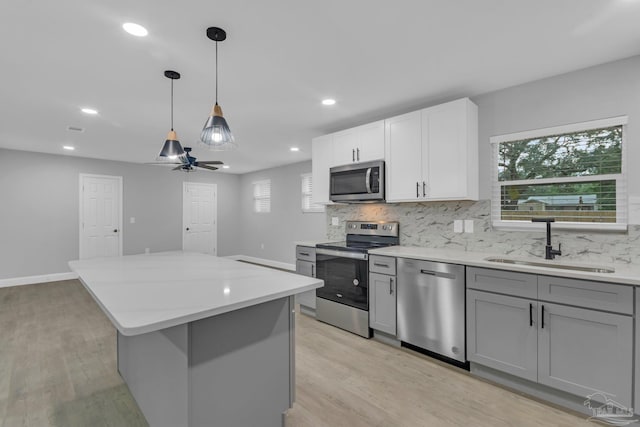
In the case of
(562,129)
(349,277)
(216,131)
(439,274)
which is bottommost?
(349,277)

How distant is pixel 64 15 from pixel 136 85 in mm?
952

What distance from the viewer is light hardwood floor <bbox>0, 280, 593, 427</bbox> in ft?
6.33

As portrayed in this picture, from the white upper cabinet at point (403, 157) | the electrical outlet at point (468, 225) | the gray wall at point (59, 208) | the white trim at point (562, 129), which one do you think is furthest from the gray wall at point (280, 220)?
the white trim at point (562, 129)

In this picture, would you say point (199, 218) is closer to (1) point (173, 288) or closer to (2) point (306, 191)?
(2) point (306, 191)

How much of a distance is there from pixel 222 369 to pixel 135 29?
6.97 ft

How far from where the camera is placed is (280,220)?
6930 mm

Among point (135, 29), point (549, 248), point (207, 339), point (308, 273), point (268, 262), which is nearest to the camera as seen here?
point (207, 339)

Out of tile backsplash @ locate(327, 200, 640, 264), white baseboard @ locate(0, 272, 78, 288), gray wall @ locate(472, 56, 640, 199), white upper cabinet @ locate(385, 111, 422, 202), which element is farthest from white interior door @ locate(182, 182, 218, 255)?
gray wall @ locate(472, 56, 640, 199)

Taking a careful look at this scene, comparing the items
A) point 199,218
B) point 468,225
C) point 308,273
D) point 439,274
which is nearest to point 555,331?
point 439,274

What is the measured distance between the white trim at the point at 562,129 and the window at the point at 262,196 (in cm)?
538

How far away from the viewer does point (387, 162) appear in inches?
129

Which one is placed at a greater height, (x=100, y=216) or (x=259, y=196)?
(x=259, y=196)

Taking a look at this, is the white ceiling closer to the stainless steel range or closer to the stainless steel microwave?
the stainless steel microwave

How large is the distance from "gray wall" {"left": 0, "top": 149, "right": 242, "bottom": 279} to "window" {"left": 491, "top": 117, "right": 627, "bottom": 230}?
6.78 m
